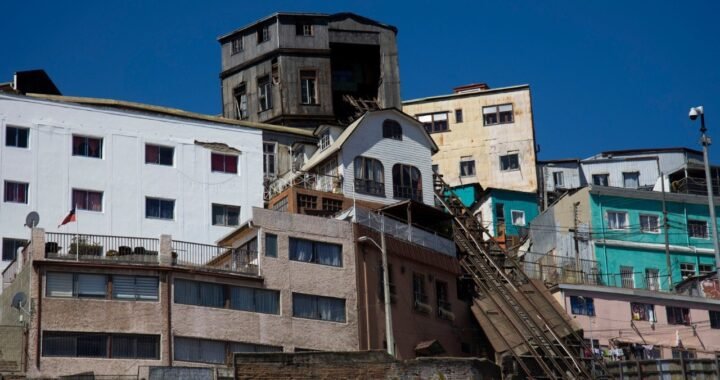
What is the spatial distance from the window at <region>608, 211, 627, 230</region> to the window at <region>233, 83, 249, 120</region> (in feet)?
92.6

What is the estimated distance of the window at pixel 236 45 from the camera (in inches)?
4099

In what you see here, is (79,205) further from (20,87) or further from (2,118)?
(20,87)

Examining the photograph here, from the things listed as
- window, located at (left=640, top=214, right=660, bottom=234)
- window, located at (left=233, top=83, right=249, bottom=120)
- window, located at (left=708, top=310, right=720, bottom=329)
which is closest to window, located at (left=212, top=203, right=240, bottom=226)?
window, located at (left=233, top=83, right=249, bottom=120)

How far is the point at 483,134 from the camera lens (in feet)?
356

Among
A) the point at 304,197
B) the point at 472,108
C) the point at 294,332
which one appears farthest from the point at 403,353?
the point at 472,108

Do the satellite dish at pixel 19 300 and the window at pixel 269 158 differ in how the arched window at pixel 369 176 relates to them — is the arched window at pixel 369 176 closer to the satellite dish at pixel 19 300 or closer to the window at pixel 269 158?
the window at pixel 269 158

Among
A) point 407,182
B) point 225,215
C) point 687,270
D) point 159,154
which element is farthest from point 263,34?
point 687,270

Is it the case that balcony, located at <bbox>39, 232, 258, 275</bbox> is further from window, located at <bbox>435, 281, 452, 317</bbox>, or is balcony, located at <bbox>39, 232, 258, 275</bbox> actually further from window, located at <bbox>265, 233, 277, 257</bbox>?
window, located at <bbox>435, 281, 452, 317</bbox>

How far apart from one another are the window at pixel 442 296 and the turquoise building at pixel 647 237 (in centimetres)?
1334

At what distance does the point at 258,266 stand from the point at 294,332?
12.4ft

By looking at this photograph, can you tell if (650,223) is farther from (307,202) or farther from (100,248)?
(100,248)

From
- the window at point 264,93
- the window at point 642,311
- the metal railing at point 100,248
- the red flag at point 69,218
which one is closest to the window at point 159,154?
the metal railing at point 100,248

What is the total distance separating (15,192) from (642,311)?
3655 cm

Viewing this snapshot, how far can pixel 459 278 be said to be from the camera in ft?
265
